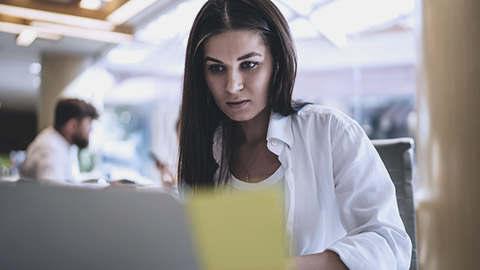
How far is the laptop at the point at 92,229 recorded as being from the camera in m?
0.48

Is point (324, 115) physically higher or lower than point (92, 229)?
higher

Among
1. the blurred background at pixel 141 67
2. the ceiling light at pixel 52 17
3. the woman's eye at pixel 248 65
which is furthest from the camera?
the blurred background at pixel 141 67

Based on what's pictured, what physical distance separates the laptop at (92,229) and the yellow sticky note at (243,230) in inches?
1.2

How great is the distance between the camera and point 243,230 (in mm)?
435

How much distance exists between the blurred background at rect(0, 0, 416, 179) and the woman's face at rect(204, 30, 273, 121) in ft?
12.7

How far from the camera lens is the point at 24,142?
28.6ft

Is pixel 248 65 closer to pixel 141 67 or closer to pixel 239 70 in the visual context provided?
pixel 239 70

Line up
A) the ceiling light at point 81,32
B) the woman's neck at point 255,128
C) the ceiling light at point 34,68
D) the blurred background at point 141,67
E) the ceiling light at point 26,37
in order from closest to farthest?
the woman's neck at point 255,128, the ceiling light at point 81,32, the blurred background at point 141,67, the ceiling light at point 26,37, the ceiling light at point 34,68

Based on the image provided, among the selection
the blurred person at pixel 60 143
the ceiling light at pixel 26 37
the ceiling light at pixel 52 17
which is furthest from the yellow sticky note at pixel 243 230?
the ceiling light at pixel 26 37

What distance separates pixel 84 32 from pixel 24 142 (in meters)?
4.28

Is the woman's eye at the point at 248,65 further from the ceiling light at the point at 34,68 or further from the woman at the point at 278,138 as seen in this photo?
the ceiling light at the point at 34,68

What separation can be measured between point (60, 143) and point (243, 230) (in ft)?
12.5

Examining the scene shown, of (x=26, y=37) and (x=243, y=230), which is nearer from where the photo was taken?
(x=243, y=230)

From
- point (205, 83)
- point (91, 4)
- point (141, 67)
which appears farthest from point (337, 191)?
point (141, 67)
